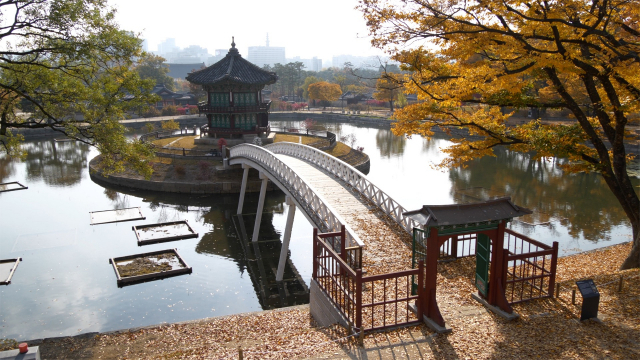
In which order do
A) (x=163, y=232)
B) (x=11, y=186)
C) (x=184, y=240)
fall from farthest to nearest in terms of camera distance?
1. (x=11, y=186)
2. (x=163, y=232)
3. (x=184, y=240)

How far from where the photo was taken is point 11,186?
3525cm

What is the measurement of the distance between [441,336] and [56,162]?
46.7 metres

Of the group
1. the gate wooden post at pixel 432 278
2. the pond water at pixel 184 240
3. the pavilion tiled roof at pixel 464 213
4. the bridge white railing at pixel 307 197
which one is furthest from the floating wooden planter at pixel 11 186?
the gate wooden post at pixel 432 278

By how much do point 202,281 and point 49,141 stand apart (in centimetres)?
5144

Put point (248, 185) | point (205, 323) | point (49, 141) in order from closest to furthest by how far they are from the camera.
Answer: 1. point (205, 323)
2. point (248, 185)
3. point (49, 141)

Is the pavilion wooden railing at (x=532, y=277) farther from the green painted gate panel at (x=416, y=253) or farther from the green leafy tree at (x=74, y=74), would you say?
the green leafy tree at (x=74, y=74)

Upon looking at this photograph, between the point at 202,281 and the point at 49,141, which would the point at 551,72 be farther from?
the point at 49,141

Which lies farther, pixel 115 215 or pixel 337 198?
pixel 115 215

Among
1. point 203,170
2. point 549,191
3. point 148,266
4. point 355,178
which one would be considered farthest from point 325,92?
point 148,266

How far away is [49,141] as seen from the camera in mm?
60438

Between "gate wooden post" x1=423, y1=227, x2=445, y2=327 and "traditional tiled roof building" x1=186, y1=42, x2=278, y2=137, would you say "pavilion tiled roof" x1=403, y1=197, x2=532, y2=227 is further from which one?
"traditional tiled roof building" x1=186, y1=42, x2=278, y2=137

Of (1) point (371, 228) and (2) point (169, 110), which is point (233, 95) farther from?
(2) point (169, 110)

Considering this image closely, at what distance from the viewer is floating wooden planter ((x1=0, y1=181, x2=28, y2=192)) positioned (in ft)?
113

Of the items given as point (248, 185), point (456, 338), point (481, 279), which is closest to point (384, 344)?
point (456, 338)
